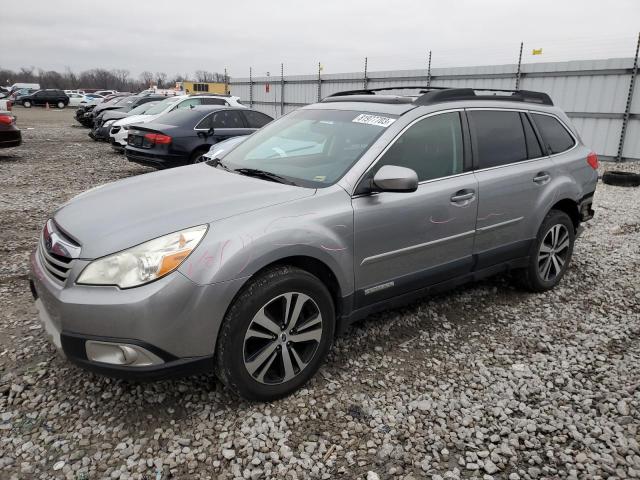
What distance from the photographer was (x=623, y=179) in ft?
31.8

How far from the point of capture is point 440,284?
357cm

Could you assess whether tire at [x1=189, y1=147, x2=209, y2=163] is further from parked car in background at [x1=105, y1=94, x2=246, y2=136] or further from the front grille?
the front grille

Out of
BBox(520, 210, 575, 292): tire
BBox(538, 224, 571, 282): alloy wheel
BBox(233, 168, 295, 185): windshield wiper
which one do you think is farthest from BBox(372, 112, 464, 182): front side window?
BBox(538, 224, 571, 282): alloy wheel

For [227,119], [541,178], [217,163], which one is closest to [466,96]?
[541,178]

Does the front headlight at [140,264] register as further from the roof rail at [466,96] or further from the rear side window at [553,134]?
the rear side window at [553,134]

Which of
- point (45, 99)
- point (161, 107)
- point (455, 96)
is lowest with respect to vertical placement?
point (45, 99)

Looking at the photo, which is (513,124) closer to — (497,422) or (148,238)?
(497,422)

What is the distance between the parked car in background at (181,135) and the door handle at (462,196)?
632cm

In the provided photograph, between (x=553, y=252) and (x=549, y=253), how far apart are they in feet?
0.21

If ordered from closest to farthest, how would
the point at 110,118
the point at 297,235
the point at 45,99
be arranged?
the point at 297,235
the point at 110,118
the point at 45,99

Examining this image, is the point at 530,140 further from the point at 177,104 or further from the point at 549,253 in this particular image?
the point at 177,104

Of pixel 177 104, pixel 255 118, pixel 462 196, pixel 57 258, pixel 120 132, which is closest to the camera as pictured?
pixel 57 258

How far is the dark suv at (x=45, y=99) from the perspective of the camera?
143 ft

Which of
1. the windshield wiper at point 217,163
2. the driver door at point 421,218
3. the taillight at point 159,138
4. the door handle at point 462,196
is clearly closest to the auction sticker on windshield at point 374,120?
the driver door at point 421,218
